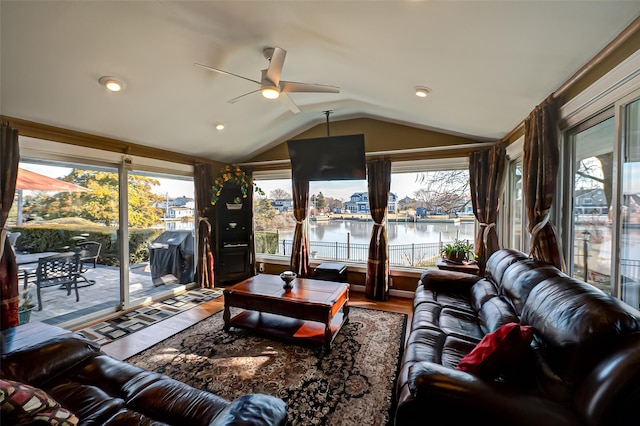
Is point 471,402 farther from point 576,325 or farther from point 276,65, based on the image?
point 276,65

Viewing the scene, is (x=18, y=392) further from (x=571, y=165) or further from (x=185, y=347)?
(x=571, y=165)

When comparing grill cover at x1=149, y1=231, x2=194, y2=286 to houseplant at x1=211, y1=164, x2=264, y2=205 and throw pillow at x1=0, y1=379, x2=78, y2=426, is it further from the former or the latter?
throw pillow at x1=0, y1=379, x2=78, y2=426

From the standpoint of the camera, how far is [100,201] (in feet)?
11.7

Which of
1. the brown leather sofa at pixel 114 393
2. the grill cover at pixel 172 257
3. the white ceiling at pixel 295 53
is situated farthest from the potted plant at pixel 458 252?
the grill cover at pixel 172 257

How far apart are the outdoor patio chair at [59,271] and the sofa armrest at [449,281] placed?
438 centimetres

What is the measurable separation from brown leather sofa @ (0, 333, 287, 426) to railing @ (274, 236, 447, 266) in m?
3.66

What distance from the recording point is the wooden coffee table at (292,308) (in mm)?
2660

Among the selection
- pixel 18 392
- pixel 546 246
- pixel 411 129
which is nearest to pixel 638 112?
pixel 546 246

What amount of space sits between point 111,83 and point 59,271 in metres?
2.45

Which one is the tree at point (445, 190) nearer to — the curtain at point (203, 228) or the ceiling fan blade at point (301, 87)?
the ceiling fan blade at point (301, 87)

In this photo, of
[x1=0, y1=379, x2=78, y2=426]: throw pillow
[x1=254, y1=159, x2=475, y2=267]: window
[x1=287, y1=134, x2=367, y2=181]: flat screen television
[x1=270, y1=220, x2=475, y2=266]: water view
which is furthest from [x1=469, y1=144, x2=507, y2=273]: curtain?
[x1=0, y1=379, x2=78, y2=426]: throw pillow

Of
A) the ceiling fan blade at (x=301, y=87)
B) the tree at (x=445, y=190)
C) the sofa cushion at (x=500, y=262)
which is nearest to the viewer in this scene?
the ceiling fan blade at (x=301, y=87)

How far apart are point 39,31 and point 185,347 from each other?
2870 mm

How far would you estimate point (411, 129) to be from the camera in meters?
4.24
